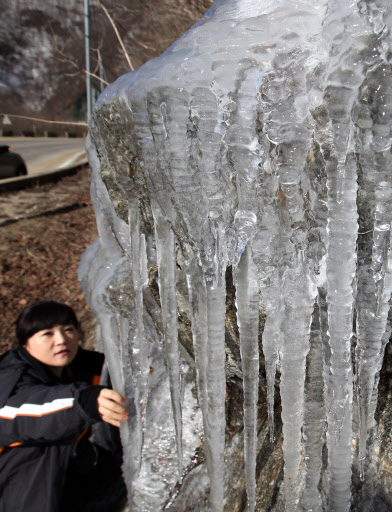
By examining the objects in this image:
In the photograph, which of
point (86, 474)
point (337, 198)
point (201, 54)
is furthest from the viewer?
point (86, 474)

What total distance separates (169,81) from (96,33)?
8.32 m

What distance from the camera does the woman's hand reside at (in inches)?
79.4

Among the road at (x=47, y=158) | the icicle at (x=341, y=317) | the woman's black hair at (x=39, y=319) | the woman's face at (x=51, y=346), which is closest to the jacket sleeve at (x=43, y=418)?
the woman's face at (x=51, y=346)

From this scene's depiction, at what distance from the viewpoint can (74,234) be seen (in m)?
7.00

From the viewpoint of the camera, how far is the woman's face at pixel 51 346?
2.41 m

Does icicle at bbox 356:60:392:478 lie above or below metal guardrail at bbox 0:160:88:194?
above

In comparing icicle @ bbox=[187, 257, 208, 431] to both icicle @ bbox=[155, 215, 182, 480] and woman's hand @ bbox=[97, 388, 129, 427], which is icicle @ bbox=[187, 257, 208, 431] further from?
woman's hand @ bbox=[97, 388, 129, 427]

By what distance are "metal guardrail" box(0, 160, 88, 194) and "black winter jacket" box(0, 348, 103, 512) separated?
24.1 feet

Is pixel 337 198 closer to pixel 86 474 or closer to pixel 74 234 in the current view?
pixel 86 474

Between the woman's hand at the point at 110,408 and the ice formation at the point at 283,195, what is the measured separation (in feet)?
1.57

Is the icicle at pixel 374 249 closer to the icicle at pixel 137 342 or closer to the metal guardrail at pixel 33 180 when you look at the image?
the icicle at pixel 137 342

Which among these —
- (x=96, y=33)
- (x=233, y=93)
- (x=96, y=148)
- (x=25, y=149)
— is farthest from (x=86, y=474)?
(x=25, y=149)

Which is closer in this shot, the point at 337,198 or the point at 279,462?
the point at 337,198

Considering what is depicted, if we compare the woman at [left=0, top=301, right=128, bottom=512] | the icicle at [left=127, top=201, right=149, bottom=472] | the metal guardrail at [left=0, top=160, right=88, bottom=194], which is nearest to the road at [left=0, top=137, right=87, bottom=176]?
the metal guardrail at [left=0, top=160, right=88, bottom=194]
